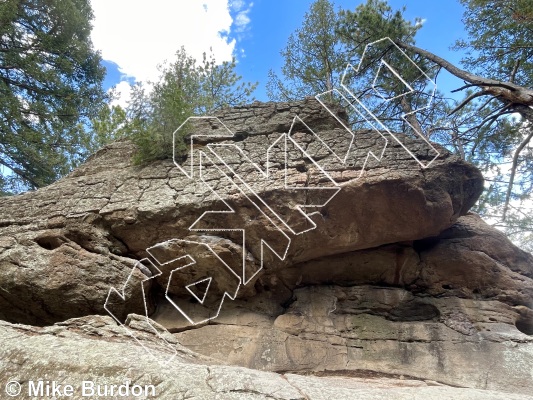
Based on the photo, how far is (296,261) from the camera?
6629mm

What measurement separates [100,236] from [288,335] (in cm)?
353

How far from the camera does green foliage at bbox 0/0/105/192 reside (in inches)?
433

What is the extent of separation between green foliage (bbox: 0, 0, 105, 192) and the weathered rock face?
4579 millimetres

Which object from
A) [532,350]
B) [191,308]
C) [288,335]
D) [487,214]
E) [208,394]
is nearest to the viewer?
[208,394]

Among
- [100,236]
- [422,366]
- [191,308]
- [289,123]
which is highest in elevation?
[289,123]

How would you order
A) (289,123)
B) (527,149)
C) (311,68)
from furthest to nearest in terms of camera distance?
1. (311,68)
2. (527,149)
3. (289,123)

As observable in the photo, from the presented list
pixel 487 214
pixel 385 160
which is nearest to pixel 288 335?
pixel 385 160

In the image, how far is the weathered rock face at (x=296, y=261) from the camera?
232 inches

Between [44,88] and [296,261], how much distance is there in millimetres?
10370

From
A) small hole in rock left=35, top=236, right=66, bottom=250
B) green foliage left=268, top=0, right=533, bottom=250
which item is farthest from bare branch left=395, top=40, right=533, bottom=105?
small hole in rock left=35, top=236, right=66, bottom=250

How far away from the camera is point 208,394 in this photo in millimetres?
3523

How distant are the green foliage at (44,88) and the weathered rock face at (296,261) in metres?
4.58

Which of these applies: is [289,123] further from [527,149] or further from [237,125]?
[527,149]

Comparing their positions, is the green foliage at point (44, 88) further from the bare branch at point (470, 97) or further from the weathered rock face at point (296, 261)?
the bare branch at point (470, 97)
